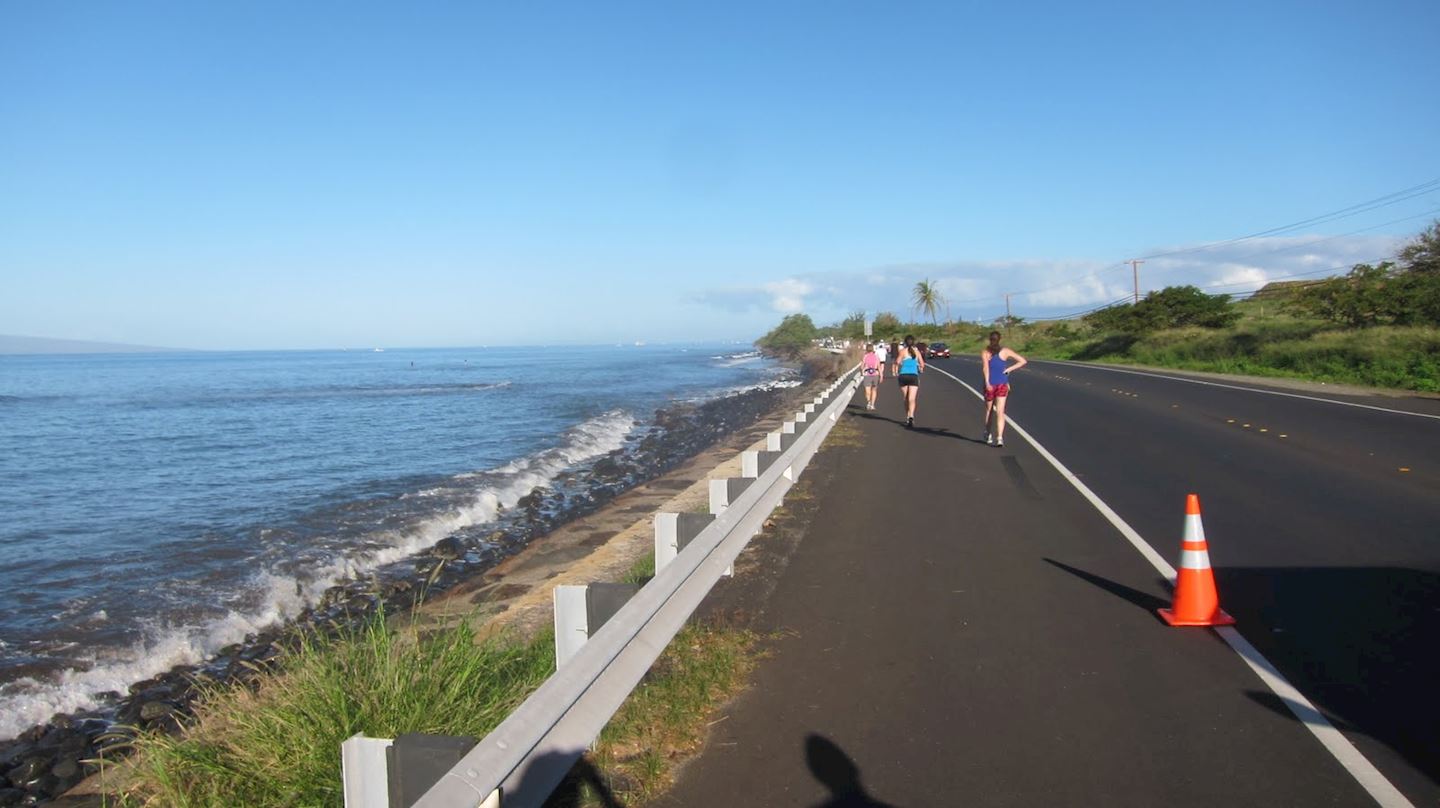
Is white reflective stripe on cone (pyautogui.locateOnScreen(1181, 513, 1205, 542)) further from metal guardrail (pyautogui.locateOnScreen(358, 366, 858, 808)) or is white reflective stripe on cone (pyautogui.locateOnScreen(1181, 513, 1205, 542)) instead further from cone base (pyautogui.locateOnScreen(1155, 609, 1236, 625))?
metal guardrail (pyautogui.locateOnScreen(358, 366, 858, 808))

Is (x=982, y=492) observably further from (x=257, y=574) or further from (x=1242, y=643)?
(x=257, y=574)

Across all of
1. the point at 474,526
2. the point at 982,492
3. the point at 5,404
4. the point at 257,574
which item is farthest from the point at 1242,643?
the point at 5,404

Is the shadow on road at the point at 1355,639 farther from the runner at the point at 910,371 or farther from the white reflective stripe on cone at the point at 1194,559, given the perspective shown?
the runner at the point at 910,371

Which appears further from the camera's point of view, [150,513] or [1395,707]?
[150,513]

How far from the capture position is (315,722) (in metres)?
3.90

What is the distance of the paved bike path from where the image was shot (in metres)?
4.00

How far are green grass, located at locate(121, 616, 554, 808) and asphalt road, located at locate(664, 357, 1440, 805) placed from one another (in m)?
1.02

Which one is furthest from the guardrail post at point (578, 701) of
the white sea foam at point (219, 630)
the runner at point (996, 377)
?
the runner at point (996, 377)

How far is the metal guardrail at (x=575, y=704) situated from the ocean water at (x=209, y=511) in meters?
6.23

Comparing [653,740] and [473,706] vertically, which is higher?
[473,706]

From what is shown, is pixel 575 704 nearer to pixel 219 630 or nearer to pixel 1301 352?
pixel 219 630

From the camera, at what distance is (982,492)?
37.4 ft

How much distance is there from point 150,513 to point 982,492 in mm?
13837

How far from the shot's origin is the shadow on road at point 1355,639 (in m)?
4.46
